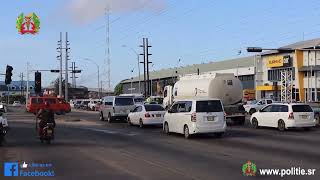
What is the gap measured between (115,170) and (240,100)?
73.5 feet

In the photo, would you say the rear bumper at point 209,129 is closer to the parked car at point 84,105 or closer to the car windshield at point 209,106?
the car windshield at point 209,106

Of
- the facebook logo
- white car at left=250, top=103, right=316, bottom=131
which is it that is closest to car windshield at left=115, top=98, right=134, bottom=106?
white car at left=250, top=103, right=316, bottom=131

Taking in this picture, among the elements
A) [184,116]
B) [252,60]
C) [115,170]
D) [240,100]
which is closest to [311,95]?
[252,60]

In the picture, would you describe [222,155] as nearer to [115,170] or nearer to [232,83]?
[115,170]

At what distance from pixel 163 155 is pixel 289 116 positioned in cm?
1255

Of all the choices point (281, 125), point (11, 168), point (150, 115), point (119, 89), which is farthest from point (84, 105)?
point (119, 89)

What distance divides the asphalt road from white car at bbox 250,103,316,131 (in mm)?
5263

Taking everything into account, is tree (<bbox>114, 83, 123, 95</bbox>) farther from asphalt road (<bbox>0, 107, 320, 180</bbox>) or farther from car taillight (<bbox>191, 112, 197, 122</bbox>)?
asphalt road (<bbox>0, 107, 320, 180</bbox>)

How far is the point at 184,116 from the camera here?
74.7 feet

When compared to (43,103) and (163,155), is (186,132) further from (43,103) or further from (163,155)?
(43,103)

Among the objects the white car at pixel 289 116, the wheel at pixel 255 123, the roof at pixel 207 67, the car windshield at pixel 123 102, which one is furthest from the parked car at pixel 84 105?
the white car at pixel 289 116

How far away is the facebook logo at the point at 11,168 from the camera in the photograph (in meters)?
12.3

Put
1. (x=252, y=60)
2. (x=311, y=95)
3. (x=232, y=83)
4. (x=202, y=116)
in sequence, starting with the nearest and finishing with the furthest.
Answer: (x=202, y=116) < (x=232, y=83) < (x=311, y=95) < (x=252, y=60)

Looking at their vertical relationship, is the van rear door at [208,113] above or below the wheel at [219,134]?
above
